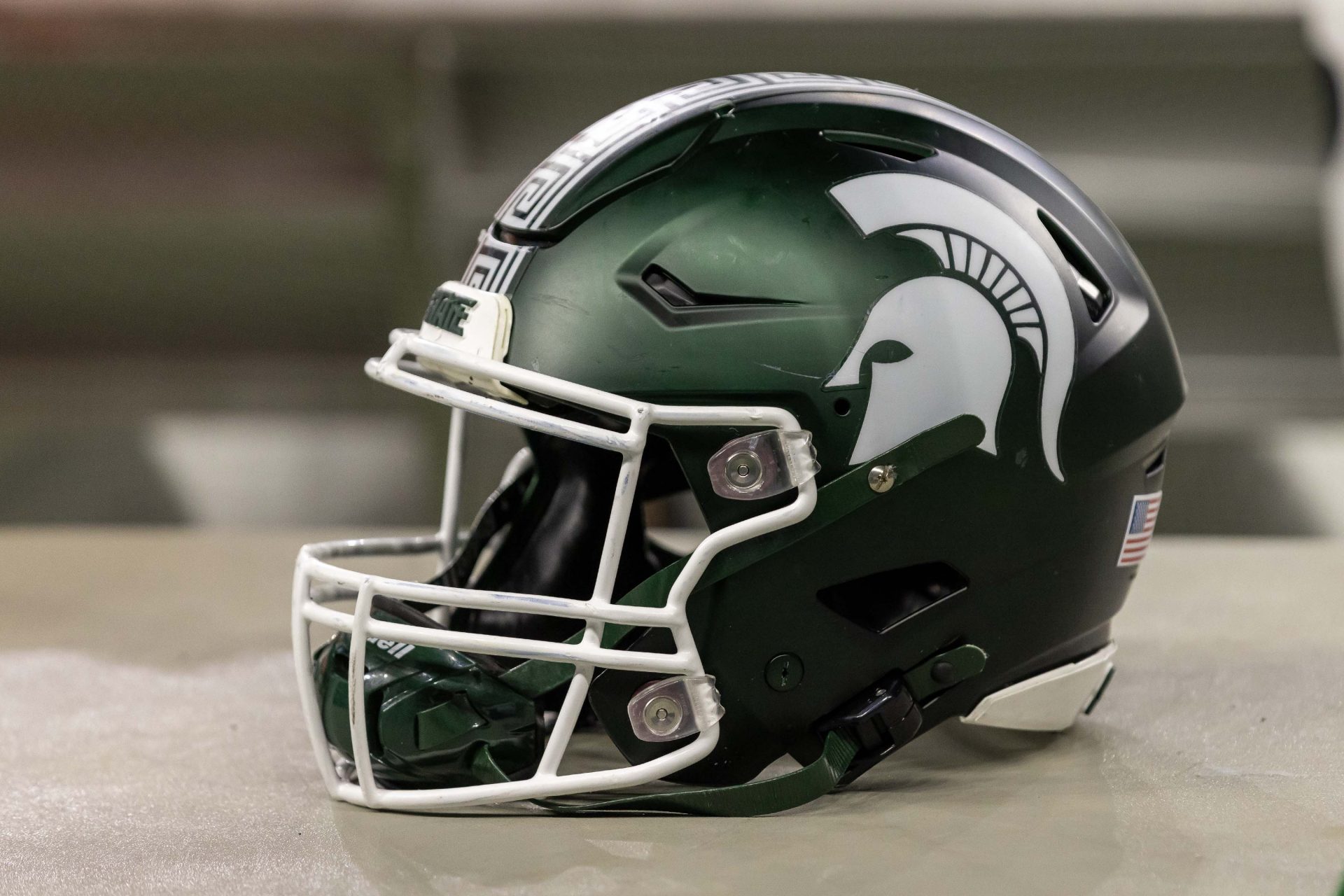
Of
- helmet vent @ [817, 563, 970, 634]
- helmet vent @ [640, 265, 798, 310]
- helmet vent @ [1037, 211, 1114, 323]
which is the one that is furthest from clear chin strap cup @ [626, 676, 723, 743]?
helmet vent @ [1037, 211, 1114, 323]

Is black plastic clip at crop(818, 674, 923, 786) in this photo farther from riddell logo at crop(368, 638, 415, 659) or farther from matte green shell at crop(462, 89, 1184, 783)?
riddell logo at crop(368, 638, 415, 659)

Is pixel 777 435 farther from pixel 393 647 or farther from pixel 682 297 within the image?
pixel 393 647

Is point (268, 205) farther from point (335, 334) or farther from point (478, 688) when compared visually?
point (478, 688)

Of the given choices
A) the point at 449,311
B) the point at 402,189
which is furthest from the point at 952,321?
the point at 402,189

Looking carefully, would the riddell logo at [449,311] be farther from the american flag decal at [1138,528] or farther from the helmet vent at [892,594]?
the american flag decal at [1138,528]

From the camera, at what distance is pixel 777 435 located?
0.86m

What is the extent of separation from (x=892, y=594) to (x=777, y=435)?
0.16 metres

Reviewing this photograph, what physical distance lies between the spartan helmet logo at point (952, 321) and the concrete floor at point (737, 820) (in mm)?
250

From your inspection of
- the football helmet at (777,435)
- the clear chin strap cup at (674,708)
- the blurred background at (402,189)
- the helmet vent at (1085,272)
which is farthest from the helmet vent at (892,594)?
the blurred background at (402,189)

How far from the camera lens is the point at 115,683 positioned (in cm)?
129

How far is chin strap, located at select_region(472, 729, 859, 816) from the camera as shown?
2.87ft

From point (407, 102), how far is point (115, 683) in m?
1.87

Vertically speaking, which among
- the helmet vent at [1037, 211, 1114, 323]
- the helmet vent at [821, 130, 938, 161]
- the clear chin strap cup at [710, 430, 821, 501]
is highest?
the helmet vent at [821, 130, 938, 161]

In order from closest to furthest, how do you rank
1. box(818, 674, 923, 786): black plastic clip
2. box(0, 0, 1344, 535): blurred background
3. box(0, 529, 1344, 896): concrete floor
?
box(0, 529, 1344, 896): concrete floor, box(818, 674, 923, 786): black plastic clip, box(0, 0, 1344, 535): blurred background
